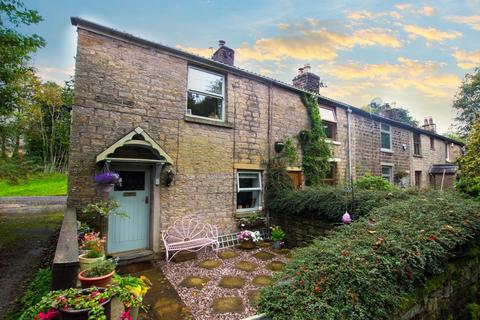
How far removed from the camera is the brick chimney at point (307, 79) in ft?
31.8

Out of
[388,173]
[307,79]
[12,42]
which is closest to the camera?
[12,42]

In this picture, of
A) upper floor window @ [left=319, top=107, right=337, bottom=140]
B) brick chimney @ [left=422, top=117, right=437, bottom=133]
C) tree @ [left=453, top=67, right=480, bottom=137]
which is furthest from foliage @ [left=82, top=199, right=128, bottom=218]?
tree @ [left=453, top=67, right=480, bottom=137]

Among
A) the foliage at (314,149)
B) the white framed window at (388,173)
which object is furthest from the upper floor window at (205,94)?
the white framed window at (388,173)

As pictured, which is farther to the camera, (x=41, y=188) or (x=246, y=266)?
(x=41, y=188)

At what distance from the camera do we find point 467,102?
1989 cm

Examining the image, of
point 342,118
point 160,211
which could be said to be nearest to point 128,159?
point 160,211

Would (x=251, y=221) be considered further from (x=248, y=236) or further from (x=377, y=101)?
(x=377, y=101)

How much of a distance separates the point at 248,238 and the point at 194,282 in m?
2.76

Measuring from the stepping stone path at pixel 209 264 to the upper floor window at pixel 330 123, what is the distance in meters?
7.39

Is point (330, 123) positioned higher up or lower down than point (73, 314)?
higher up

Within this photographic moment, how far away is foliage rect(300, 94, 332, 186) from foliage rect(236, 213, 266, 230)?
2.60m

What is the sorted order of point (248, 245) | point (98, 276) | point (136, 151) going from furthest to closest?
point (248, 245), point (136, 151), point (98, 276)

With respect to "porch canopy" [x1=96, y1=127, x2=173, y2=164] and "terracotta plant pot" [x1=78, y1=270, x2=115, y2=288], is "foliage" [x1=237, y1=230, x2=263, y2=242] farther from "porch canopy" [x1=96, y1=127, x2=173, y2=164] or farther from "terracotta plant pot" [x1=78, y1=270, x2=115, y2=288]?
"terracotta plant pot" [x1=78, y1=270, x2=115, y2=288]

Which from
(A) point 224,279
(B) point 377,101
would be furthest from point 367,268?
(B) point 377,101
